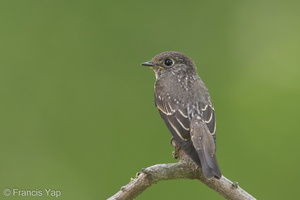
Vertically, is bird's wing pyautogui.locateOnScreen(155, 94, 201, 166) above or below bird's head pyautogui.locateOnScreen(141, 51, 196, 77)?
below

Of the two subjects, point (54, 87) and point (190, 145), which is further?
point (54, 87)

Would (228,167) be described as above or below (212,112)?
below

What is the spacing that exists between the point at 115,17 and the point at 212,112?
1.93 metres

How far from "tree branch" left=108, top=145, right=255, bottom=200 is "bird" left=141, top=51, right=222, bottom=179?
2.8 inches

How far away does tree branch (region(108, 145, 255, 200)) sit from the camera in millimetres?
5145

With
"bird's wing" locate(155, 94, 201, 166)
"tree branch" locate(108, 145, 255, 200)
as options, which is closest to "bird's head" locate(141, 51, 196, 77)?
"bird's wing" locate(155, 94, 201, 166)

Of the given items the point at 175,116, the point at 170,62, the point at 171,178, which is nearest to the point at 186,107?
the point at 175,116

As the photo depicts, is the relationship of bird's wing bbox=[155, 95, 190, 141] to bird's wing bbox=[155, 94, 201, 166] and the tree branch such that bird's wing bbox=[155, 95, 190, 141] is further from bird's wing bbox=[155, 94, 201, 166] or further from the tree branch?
the tree branch

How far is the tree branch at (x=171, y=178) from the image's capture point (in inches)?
203

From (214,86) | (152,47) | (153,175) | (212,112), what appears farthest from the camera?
(152,47)

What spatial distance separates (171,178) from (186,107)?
1.34m

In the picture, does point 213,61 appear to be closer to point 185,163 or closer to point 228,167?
point 228,167

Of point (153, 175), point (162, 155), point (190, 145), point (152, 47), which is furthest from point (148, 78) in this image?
point (153, 175)

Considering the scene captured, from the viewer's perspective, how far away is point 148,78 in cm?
747
